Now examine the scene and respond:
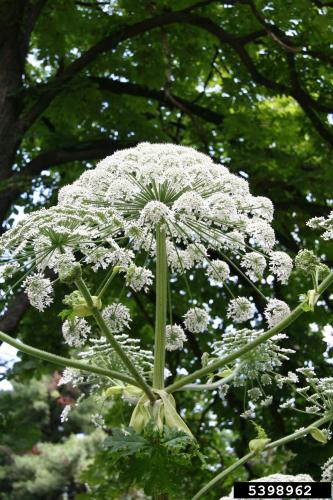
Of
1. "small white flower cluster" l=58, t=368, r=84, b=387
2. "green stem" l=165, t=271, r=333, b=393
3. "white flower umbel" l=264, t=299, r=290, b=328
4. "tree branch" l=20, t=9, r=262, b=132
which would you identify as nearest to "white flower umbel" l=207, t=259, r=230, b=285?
"white flower umbel" l=264, t=299, r=290, b=328

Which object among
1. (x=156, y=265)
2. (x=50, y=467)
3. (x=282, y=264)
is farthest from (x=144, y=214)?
(x=50, y=467)

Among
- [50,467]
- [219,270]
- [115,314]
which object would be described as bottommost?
[115,314]

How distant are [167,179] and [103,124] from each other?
6.16m

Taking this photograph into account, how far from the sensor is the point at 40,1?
7.86m

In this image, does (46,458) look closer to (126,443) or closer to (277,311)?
(277,311)

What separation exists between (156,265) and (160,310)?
0.17 metres

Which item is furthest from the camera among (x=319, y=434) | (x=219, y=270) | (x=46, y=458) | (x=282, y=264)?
(x=46, y=458)

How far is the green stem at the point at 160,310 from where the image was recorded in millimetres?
2627

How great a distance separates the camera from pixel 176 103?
7.73 meters

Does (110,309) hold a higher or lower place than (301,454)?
lower

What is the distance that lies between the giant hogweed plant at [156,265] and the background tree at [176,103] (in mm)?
3880

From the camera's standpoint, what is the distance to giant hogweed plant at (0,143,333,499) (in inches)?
94.5

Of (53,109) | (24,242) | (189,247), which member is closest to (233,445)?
(53,109)

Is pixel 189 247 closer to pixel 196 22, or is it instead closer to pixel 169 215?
pixel 169 215
